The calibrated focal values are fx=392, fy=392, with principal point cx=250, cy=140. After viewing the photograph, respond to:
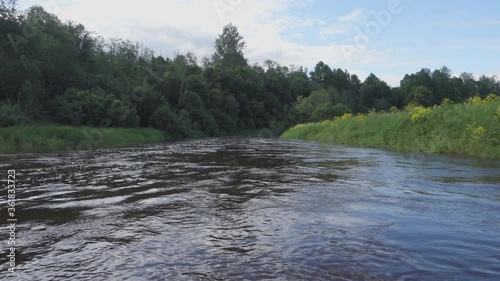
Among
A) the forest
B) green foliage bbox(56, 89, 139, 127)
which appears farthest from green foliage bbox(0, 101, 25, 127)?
green foliage bbox(56, 89, 139, 127)

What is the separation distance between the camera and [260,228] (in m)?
5.21

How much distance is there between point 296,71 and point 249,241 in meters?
139

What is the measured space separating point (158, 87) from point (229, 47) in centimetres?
4705

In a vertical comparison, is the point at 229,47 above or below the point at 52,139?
above

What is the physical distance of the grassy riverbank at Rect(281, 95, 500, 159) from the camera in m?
14.6

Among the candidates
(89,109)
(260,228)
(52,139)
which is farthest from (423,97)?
(260,228)

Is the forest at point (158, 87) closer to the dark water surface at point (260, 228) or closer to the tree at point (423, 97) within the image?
A: the tree at point (423, 97)

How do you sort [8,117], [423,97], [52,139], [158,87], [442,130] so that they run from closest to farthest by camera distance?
[442,130]
[52,139]
[8,117]
[158,87]
[423,97]

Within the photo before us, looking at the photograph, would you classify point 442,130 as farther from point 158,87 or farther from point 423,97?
point 423,97

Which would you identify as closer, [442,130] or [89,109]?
[442,130]

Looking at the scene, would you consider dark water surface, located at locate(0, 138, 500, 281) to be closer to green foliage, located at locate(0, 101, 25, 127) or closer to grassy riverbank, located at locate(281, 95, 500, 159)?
grassy riverbank, located at locate(281, 95, 500, 159)

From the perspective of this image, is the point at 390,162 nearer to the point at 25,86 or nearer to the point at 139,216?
the point at 139,216

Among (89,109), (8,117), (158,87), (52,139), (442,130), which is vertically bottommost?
(52,139)

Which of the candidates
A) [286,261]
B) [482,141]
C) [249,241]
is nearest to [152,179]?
[249,241]
